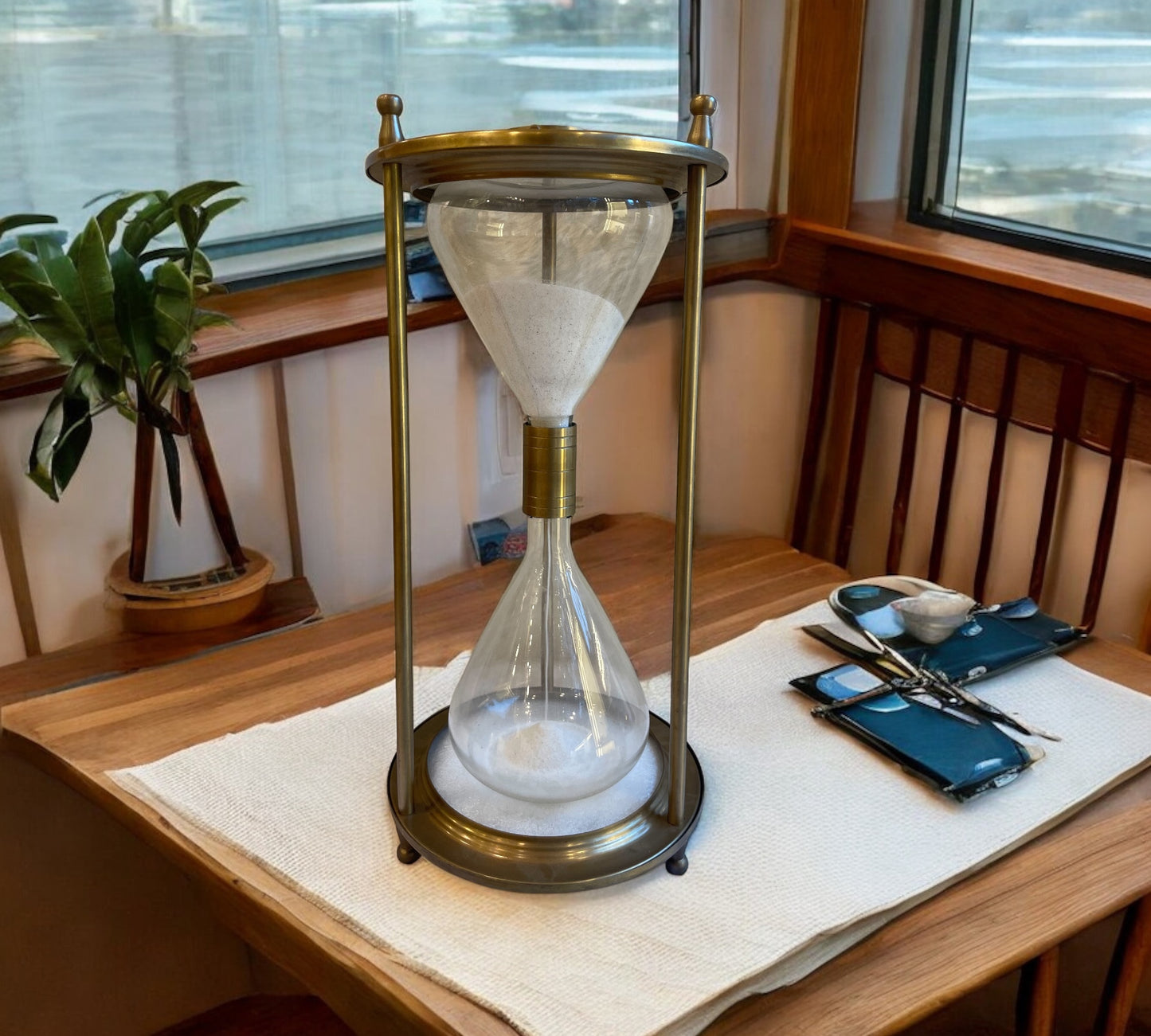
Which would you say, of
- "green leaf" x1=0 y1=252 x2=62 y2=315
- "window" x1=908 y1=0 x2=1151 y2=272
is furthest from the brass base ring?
"window" x1=908 y1=0 x2=1151 y2=272

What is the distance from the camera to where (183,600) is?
44.2 inches

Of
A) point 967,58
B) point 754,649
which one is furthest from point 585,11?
point 754,649

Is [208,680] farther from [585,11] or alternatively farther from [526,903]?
[585,11]

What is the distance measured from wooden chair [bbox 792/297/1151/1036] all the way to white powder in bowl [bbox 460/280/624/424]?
2.20ft

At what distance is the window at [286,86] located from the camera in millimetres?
1145

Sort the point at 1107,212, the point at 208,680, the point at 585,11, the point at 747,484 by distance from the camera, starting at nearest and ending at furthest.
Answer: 1. the point at 208,680
2. the point at 1107,212
3. the point at 585,11
4. the point at 747,484

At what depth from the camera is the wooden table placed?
0.69 metres

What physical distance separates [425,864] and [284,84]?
2.80 feet

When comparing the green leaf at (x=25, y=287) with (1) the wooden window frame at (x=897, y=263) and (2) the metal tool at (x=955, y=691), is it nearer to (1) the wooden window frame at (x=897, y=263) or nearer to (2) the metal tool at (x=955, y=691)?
(2) the metal tool at (x=955, y=691)

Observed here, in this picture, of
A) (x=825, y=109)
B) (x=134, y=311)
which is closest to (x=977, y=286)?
(x=825, y=109)

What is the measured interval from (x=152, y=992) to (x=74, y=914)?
17 centimetres

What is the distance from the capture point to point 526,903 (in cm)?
74

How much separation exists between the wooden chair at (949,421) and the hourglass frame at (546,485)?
455mm

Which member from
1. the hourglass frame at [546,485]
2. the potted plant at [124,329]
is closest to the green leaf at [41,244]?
the potted plant at [124,329]
